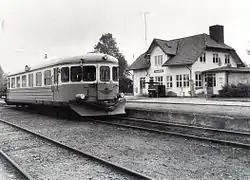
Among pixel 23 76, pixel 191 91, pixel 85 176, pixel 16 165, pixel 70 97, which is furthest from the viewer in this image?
pixel 191 91

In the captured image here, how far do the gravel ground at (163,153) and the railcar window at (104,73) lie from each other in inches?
146

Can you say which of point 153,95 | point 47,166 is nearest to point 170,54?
point 153,95

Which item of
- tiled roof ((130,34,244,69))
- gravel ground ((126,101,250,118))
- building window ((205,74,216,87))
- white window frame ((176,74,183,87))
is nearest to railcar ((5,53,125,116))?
gravel ground ((126,101,250,118))

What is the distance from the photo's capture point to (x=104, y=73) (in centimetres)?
1397

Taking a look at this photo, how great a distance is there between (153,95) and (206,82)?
591 centimetres

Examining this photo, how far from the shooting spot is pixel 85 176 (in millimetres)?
5535

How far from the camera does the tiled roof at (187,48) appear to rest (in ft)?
112

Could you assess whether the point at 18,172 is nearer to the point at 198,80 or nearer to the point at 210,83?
the point at 210,83

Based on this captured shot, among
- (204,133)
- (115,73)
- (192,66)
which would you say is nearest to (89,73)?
(115,73)

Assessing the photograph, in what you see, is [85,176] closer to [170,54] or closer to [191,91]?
[191,91]

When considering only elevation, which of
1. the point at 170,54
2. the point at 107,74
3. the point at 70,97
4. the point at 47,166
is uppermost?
the point at 170,54

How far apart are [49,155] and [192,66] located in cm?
2811

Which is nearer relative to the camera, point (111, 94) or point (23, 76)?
point (111, 94)

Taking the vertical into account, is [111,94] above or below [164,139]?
above
